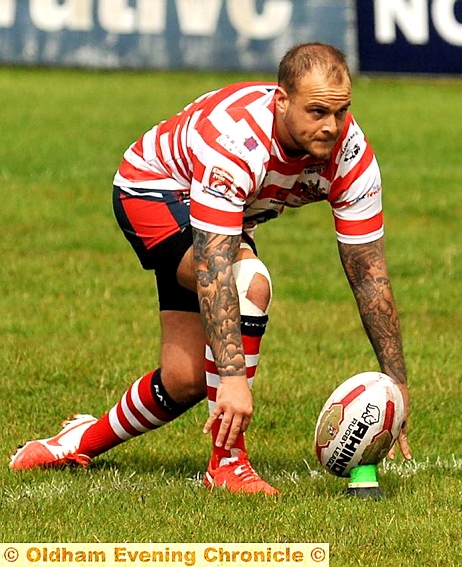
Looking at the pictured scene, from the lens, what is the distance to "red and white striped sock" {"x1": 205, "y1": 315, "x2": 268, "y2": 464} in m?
6.00

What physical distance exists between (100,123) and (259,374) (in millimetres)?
11394

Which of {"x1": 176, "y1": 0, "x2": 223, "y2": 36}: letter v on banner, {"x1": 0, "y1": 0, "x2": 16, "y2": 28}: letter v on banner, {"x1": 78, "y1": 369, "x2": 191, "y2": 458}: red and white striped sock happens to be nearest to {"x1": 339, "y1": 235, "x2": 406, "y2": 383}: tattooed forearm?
{"x1": 78, "y1": 369, "x2": 191, "y2": 458}: red and white striped sock

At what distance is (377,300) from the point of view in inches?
245

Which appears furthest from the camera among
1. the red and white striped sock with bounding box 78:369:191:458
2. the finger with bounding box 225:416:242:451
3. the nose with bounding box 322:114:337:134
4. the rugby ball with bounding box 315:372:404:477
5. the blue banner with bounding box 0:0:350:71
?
the blue banner with bounding box 0:0:350:71

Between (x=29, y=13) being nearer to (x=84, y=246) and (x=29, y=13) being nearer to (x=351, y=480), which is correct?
(x=84, y=246)

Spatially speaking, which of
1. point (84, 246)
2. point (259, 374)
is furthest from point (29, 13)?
point (259, 374)

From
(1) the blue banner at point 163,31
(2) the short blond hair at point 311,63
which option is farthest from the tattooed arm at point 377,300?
(1) the blue banner at point 163,31

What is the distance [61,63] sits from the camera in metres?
25.6

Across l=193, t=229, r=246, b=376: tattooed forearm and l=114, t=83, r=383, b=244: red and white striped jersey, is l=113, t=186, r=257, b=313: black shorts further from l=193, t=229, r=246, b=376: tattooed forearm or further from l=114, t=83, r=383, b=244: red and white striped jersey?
l=193, t=229, r=246, b=376: tattooed forearm

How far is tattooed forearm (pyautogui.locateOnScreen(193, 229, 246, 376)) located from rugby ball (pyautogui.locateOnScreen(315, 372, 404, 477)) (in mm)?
512

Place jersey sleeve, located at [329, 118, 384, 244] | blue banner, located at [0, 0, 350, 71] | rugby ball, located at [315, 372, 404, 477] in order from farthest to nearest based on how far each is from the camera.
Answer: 1. blue banner, located at [0, 0, 350, 71]
2. jersey sleeve, located at [329, 118, 384, 244]
3. rugby ball, located at [315, 372, 404, 477]

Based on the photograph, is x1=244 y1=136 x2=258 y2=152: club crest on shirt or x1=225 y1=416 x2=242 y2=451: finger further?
x1=244 y1=136 x2=258 y2=152: club crest on shirt

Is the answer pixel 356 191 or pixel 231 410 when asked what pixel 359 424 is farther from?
pixel 356 191

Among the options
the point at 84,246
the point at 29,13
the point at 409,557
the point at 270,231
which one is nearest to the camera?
the point at 409,557
